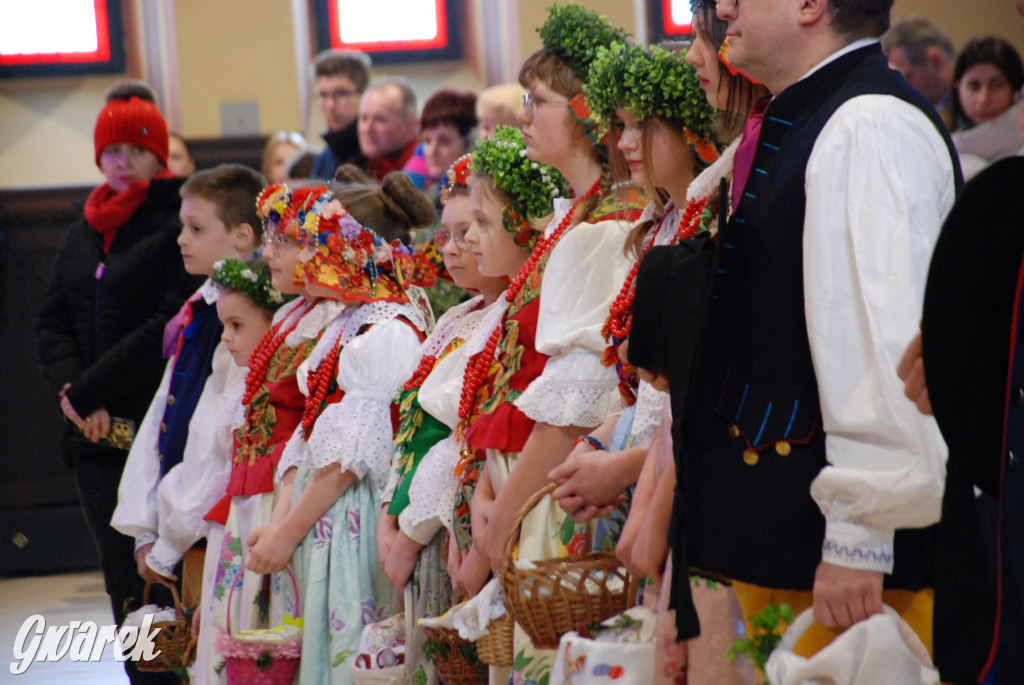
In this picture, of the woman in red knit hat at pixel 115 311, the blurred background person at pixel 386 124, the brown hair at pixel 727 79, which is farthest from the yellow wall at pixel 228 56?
the brown hair at pixel 727 79

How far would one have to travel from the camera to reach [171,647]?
3.64 meters

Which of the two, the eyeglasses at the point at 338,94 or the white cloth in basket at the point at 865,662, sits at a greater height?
the eyeglasses at the point at 338,94

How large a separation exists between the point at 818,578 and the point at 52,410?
19.7 feet

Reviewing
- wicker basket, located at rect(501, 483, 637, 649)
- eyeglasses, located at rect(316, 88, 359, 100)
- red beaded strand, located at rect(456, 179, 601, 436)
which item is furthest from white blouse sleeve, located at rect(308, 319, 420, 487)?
eyeglasses, located at rect(316, 88, 359, 100)

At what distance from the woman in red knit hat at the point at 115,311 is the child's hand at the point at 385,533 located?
133cm

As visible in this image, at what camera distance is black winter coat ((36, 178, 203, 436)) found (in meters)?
4.13

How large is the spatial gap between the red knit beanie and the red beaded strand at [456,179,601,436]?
88.4 inches

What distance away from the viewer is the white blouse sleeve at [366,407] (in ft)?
10.3

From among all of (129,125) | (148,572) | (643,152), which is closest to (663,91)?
(643,152)

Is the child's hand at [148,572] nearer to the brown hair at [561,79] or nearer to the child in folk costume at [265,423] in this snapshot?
the child in folk costume at [265,423]

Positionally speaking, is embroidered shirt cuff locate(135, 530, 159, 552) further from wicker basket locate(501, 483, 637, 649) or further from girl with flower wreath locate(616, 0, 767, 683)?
girl with flower wreath locate(616, 0, 767, 683)

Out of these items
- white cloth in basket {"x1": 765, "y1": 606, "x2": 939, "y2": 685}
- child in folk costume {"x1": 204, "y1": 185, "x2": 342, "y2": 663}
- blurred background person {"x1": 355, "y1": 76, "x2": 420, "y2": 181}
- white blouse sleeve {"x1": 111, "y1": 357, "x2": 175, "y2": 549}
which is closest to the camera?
white cloth in basket {"x1": 765, "y1": 606, "x2": 939, "y2": 685}

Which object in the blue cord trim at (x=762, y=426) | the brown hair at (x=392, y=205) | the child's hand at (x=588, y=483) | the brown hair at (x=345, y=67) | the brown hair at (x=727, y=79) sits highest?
the brown hair at (x=345, y=67)

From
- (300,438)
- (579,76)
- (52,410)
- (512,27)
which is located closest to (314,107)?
(512,27)
